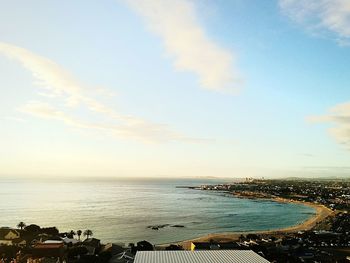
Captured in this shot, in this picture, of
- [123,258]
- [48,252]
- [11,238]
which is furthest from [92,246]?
[11,238]

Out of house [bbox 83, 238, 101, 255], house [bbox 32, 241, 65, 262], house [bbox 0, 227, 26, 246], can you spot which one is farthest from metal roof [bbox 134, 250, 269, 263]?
house [bbox 0, 227, 26, 246]

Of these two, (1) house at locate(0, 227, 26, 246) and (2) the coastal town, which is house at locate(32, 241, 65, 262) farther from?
(1) house at locate(0, 227, 26, 246)

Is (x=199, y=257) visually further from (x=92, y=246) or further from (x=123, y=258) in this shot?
(x=92, y=246)

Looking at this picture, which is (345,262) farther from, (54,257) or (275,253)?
(54,257)

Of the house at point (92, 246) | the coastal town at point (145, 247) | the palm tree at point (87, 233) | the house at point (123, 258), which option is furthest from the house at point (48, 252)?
the palm tree at point (87, 233)

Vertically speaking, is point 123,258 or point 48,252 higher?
point 48,252

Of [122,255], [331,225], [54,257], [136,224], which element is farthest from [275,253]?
[136,224]

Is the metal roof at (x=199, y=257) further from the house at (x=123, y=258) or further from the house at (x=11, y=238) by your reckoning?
the house at (x=11, y=238)

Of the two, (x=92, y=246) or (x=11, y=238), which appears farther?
(x=11, y=238)
